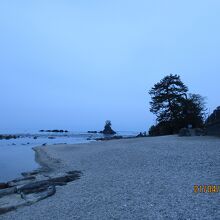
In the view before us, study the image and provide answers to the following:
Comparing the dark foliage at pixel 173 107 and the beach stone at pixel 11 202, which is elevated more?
the dark foliage at pixel 173 107

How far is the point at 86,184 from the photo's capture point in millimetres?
10039

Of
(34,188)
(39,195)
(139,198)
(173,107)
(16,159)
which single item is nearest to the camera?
(139,198)

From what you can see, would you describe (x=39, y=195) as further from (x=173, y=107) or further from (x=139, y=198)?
(x=173, y=107)

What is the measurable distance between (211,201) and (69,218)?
3.11 m

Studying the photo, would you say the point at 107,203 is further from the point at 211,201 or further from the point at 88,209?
the point at 211,201

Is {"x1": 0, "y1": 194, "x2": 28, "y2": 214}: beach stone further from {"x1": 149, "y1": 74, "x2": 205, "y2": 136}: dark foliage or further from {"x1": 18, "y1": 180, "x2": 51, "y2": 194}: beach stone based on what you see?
{"x1": 149, "y1": 74, "x2": 205, "y2": 136}: dark foliage

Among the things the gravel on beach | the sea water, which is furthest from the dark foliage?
the gravel on beach

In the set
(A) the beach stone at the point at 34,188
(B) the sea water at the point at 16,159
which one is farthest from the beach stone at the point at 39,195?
(B) the sea water at the point at 16,159

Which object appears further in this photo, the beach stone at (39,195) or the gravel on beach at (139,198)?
the beach stone at (39,195)
